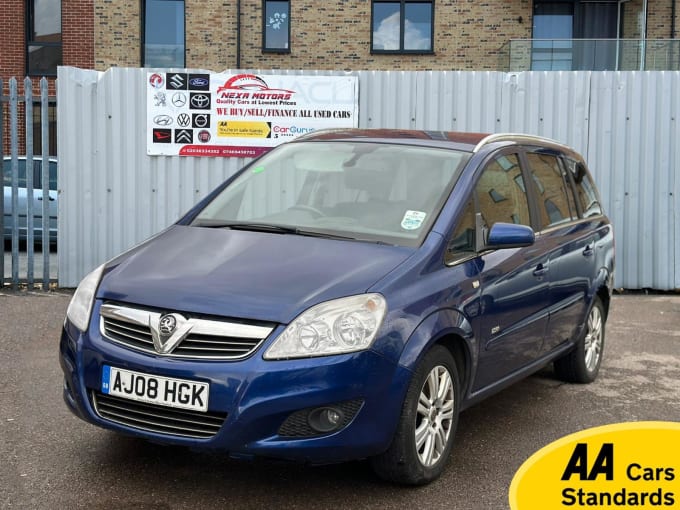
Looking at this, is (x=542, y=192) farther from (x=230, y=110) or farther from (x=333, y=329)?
(x=230, y=110)

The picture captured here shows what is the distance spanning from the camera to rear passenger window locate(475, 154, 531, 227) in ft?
17.3

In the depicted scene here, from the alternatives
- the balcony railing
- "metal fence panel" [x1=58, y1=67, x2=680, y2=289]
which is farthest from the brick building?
"metal fence panel" [x1=58, y1=67, x2=680, y2=289]

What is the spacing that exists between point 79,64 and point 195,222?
19.5 m

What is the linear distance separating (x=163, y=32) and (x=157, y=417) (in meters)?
20.9

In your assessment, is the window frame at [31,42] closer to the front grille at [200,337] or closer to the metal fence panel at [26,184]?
the metal fence panel at [26,184]

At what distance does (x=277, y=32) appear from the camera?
23.7 m

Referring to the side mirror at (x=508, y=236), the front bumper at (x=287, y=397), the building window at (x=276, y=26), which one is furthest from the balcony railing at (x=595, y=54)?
the front bumper at (x=287, y=397)

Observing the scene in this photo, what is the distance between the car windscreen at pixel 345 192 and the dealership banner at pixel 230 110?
4942 millimetres

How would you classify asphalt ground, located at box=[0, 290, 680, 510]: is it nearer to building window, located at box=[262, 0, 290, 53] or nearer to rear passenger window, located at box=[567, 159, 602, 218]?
rear passenger window, located at box=[567, 159, 602, 218]

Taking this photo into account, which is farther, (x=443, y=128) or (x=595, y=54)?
(x=595, y=54)

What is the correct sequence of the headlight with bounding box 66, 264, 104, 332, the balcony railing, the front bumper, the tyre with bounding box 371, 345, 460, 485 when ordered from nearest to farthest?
1. the front bumper
2. the tyre with bounding box 371, 345, 460, 485
3. the headlight with bounding box 66, 264, 104, 332
4. the balcony railing

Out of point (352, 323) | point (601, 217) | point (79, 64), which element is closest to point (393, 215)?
point (352, 323)

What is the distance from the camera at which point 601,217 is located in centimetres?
720

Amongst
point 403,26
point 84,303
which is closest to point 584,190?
point 84,303
